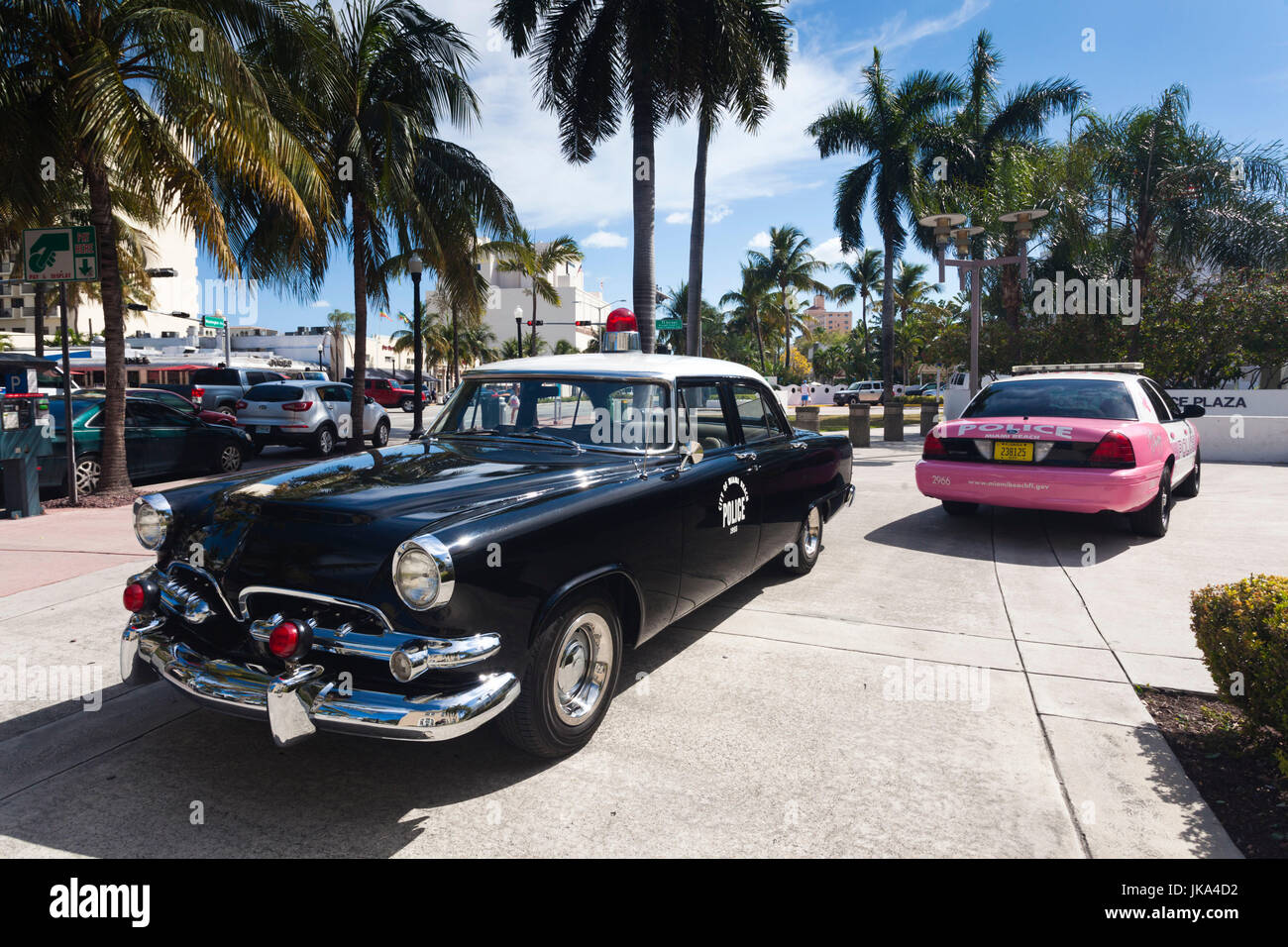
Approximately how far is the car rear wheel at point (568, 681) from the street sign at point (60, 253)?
8.83 metres

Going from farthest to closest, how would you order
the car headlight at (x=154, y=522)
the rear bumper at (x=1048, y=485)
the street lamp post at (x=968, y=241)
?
the street lamp post at (x=968, y=241) < the rear bumper at (x=1048, y=485) < the car headlight at (x=154, y=522)

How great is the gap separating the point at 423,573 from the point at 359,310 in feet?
51.8

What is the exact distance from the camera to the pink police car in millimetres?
6594

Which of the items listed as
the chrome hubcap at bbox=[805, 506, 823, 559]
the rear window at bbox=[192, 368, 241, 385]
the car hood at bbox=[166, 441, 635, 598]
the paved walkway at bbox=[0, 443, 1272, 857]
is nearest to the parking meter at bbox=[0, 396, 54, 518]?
the paved walkway at bbox=[0, 443, 1272, 857]

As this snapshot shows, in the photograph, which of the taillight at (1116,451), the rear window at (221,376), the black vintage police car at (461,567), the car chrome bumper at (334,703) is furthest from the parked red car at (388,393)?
the car chrome bumper at (334,703)

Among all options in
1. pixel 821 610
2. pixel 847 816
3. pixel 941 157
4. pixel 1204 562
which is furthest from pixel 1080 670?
pixel 941 157

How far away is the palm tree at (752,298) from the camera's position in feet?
166

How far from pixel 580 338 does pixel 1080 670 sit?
111 metres

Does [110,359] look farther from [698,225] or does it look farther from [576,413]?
[698,225]

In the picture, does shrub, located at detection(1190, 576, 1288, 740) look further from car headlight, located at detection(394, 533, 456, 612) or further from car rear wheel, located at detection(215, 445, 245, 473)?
car rear wheel, located at detection(215, 445, 245, 473)

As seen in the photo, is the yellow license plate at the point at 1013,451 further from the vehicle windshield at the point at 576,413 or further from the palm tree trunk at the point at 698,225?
the palm tree trunk at the point at 698,225

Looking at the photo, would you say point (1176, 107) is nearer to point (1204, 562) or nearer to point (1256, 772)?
point (1204, 562)

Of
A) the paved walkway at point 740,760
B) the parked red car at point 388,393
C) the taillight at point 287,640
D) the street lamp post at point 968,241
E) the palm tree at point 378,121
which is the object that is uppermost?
the palm tree at point 378,121

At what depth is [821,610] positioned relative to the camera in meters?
5.33
